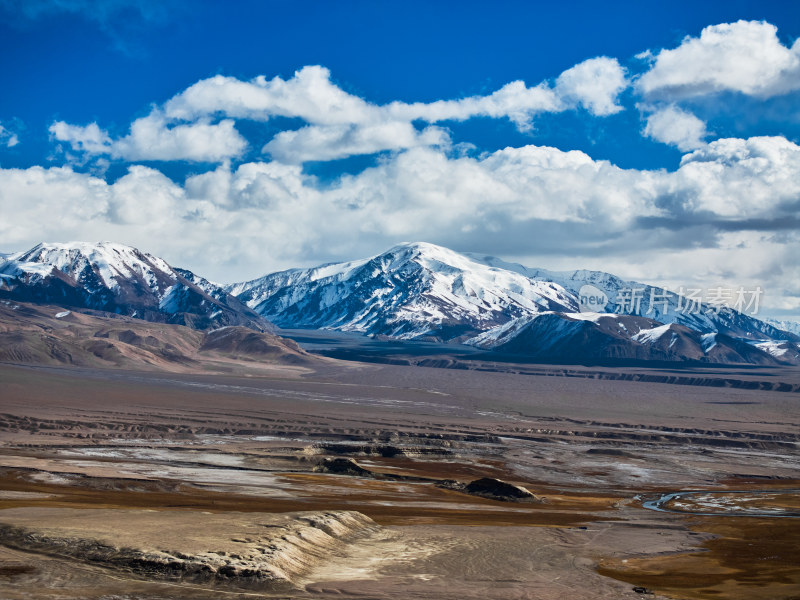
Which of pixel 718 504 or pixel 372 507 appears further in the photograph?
pixel 718 504

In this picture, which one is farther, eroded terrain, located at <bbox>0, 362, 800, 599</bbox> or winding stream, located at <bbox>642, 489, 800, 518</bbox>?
winding stream, located at <bbox>642, 489, 800, 518</bbox>

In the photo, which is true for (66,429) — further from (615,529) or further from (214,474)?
(615,529)

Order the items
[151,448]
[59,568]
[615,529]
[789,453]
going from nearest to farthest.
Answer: [59,568], [615,529], [151,448], [789,453]

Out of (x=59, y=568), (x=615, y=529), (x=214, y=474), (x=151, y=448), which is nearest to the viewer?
(x=59, y=568)

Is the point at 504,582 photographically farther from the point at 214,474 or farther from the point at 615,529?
the point at 214,474

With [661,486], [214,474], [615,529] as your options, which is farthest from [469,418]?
[615,529]

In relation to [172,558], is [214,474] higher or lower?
lower

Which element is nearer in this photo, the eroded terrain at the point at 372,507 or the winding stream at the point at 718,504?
the eroded terrain at the point at 372,507

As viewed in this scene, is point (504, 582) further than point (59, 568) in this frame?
Yes
